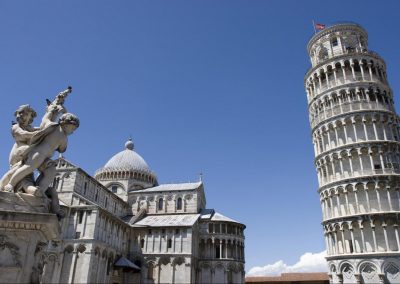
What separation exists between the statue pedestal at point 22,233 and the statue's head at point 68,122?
1520mm


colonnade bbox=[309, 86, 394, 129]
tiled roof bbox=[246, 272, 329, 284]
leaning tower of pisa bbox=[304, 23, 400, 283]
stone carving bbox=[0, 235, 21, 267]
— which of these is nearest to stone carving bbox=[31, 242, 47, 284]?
stone carving bbox=[0, 235, 21, 267]

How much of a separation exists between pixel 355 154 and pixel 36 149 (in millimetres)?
36107

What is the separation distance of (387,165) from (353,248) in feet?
32.5

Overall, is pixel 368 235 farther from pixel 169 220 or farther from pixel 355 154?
pixel 169 220

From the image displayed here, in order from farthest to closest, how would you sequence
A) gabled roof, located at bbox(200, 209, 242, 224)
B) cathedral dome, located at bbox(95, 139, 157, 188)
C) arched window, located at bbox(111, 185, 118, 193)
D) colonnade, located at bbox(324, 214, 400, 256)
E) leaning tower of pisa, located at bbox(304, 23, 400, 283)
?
cathedral dome, located at bbox(95, 139, 157, 188), arched window, located at bbox(111, 185, 118, 193), gabled roof, located at bbox(200, 209, 242, 224), leaning tower of pisa, located at bbox(304, 23, 400, 283), colonnade, located at bbox(324, 214, 400, 256)

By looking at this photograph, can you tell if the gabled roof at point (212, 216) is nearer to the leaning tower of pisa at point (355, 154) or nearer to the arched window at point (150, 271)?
the arched window at point (150, 271)

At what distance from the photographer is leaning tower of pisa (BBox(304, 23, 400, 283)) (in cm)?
3183

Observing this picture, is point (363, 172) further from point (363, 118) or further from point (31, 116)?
point (31, 116)

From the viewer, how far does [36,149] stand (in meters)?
6.36

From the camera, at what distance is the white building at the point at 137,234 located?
3491 cm

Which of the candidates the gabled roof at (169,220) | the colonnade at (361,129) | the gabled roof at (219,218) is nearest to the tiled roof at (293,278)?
the gabled roof at (219,218)

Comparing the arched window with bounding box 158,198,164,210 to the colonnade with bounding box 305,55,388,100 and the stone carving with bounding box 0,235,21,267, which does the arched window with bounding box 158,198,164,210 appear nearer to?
the colonnade with bounding box 305,55,388,100

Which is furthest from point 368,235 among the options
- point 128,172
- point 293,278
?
point 128,172

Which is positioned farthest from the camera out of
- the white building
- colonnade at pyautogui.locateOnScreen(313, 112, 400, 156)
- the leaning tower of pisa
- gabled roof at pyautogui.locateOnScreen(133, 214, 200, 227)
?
gabled roof at pyautogui.locateOnScreen(133, 214, 200, 227)
